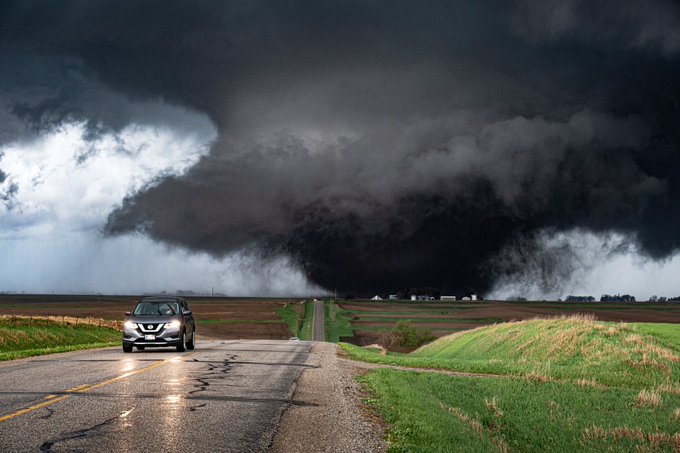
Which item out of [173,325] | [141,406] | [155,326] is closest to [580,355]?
[173,325]

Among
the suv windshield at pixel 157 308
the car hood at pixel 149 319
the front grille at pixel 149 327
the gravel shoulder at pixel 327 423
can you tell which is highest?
the suv windshield at pixel 157 308

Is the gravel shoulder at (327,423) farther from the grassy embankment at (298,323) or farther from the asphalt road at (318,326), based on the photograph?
the grassy embankment at (298,323)

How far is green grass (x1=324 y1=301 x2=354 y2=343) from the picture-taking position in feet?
340

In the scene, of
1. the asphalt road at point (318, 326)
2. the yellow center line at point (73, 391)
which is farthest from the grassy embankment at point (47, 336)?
the asphalt road at point (318, 326)

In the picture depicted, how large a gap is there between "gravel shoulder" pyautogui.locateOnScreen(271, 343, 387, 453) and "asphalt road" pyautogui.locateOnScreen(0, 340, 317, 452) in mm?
281

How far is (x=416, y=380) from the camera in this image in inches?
738

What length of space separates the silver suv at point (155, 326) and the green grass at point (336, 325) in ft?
227

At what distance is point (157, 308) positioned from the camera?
2564 cm

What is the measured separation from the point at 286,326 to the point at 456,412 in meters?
102

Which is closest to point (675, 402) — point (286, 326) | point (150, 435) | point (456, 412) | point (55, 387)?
point (456, 412)

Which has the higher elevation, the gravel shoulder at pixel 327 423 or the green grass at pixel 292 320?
the gravel shoulder at pixel 327 423

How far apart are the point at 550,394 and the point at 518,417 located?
394cm

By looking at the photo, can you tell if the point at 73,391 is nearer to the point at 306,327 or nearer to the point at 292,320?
the point at 306,327

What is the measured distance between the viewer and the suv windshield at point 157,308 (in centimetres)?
2528
